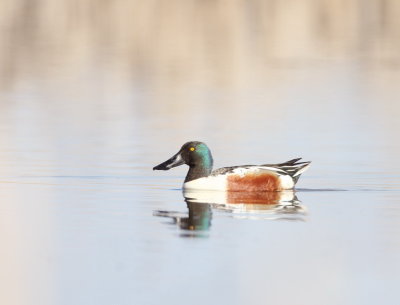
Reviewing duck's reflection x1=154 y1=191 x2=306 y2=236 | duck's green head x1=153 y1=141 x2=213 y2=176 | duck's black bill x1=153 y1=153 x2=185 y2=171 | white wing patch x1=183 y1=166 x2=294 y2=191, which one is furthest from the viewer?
duck's black bill x1=153 y1=153 x2=185 y2=171

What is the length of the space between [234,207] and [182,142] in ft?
15.5

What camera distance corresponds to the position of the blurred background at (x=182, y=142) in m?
8.68

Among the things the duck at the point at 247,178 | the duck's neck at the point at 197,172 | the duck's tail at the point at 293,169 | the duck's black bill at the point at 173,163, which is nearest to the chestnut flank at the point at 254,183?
the duck at the point at 247,178

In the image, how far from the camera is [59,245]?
9.67m

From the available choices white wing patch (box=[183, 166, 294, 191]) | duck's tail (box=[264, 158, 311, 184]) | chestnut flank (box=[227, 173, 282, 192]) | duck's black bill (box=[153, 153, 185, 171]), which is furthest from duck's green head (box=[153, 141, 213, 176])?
duck's tail (box=[264, 158, 311, 184])

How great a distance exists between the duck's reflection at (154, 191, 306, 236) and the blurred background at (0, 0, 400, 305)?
0.15 meters

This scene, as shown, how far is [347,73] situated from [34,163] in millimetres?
13022

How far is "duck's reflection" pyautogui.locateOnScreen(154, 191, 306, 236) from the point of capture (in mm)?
10742

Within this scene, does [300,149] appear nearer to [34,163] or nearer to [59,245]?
[34,163]

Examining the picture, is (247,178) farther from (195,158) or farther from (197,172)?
(195,158)

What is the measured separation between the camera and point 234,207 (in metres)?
11.8

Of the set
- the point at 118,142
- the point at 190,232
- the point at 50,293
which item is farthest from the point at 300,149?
the point at 50,293

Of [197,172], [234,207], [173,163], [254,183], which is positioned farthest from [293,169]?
[234,207]

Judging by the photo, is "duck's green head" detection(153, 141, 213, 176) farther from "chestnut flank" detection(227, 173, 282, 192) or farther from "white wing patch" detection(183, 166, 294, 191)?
"chestnut flank" detection(227, 173, 282, 192)
